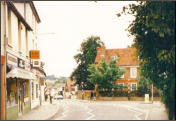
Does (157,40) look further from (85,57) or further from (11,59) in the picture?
(85,57)

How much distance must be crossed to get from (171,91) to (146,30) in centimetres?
307

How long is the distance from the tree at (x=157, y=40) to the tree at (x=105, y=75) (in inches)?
978

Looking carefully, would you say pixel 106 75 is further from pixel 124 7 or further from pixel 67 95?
pixel 67 95

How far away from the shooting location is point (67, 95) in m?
83.4

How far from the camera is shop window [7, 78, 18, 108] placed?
1395 cm

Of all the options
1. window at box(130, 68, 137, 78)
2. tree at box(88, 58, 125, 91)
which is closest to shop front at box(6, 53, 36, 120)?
tree at box(88, 58, 125, 91)

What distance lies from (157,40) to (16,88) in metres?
9.64

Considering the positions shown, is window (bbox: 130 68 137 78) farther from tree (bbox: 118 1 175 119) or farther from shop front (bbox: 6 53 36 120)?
tree (bbox: 118 1 175 119)

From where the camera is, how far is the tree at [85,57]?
146 feet

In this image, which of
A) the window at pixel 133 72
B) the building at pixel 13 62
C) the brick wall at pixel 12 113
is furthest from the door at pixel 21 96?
the window at pixel 133 72

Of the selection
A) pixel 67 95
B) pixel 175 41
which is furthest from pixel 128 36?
pixel 67 95

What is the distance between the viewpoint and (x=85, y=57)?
4544 cm

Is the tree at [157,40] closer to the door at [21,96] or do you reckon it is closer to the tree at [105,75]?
the door at [21,96]

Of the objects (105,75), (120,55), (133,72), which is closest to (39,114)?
(105,75)
